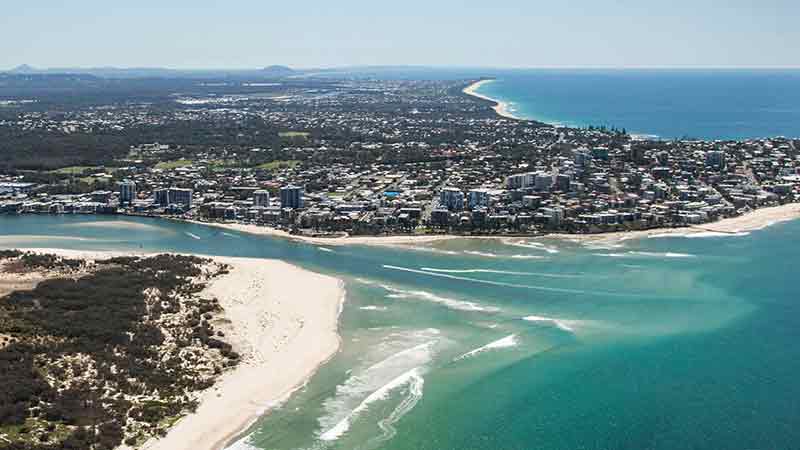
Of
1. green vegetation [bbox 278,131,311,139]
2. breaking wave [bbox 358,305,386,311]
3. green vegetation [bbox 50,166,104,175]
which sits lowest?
breaking wave [bbox 358,305,386,311]

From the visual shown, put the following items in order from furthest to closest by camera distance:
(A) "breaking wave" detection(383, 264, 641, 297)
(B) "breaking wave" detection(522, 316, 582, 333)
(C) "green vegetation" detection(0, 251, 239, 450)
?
(A) "breaking wave" detection(383, 264, 641, 297), (B) "breaking wave" detection(522, 316, 582, 333), (C) "green vegetation" detection(0, 251, 239, 450)

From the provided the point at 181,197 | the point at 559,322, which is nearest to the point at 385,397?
the point at 559,322

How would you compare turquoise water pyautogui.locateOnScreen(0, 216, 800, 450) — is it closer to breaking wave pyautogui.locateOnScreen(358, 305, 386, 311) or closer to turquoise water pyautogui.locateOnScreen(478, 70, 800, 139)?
breaking wave pyautogui.locateOnScreen(358, 305, 386, 311)

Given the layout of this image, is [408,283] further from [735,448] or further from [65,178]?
[65,178]

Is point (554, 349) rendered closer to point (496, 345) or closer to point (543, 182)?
Result: point (496, 345)

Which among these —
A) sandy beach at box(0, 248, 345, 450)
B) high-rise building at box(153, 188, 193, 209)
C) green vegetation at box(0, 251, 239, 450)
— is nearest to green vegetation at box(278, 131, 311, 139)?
high-rise building at box(153, 188, 193, 209)
